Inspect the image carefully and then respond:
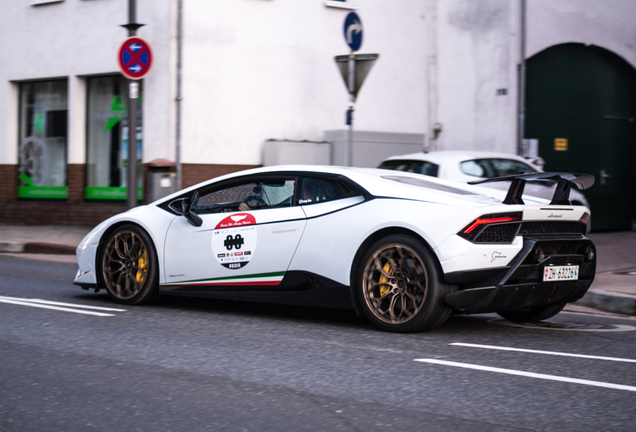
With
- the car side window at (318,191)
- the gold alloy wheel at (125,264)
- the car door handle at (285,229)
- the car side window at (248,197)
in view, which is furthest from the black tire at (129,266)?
the car side window at (318,191)

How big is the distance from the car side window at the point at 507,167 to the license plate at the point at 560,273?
21.0 ft

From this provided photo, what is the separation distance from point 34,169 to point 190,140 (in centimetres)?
466

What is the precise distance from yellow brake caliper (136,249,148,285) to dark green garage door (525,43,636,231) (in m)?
11.4

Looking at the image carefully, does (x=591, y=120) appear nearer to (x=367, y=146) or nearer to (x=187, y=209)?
(x=367, y=146)

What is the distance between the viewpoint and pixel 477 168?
12.1 metres

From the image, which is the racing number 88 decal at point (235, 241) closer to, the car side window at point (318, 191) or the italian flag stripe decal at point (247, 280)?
the italian flag stripe decal at point (247, 280)

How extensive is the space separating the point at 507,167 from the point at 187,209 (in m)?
6.91

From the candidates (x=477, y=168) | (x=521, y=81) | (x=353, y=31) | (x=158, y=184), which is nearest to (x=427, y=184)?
(x=353, y=31)

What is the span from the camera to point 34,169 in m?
18.1

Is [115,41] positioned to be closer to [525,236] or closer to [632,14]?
[632,14]

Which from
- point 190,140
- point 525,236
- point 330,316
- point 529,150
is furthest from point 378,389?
point 529,150

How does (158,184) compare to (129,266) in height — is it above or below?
above

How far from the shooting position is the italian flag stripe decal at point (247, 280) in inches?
252

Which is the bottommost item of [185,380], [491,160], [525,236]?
[185,380]
